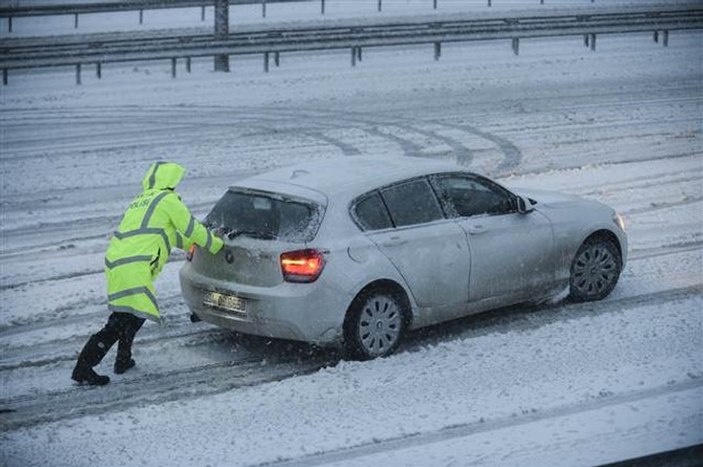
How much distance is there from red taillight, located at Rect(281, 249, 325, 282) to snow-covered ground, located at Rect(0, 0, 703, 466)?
71cm

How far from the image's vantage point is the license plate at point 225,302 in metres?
9.56

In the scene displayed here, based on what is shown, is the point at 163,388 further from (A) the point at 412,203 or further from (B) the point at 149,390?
(A) the point at 412,203

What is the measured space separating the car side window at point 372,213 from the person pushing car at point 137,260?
3.49ft

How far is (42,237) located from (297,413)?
270 inches

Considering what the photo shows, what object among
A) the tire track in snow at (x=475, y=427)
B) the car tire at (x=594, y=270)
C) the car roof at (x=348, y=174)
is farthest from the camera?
the car tire at (x=594, y=270)

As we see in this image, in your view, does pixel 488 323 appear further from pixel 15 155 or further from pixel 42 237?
pixel 15 155

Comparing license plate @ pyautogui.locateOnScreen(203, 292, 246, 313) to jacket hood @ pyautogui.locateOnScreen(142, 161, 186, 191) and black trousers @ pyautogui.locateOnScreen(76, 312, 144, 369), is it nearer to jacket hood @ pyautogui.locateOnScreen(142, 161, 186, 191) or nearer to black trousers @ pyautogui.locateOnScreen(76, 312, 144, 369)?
black trousers @ pyautogui.locateOnScreen(76, 312, 144, 369)

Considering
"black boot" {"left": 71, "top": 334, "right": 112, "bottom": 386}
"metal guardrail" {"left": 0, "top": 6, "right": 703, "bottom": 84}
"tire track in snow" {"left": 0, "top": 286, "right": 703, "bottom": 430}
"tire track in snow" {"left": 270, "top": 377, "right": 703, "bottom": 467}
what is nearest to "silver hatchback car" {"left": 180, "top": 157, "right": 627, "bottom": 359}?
"tire track in snow" {"left": 0, "top": 286, "right": 703, "bottom": 430}

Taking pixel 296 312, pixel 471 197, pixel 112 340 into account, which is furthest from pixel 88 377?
pixel 471 197

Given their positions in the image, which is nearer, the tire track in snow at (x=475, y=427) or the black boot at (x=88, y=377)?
the tire track in snow at (x=475, y=427)

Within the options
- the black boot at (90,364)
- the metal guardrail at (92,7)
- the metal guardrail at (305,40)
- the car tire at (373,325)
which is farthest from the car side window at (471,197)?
the metal guardrail at (92,7)

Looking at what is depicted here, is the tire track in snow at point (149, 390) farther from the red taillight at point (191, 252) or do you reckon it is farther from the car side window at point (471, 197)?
the car side window at point (471, 197)

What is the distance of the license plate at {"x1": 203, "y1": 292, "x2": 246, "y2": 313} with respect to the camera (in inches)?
376

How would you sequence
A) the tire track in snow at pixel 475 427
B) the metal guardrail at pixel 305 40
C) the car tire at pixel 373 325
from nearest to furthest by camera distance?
the tire track in snow at pixel 475 427, the car tire at pixel 373 325, the metal guardrail at pixel 305 40
